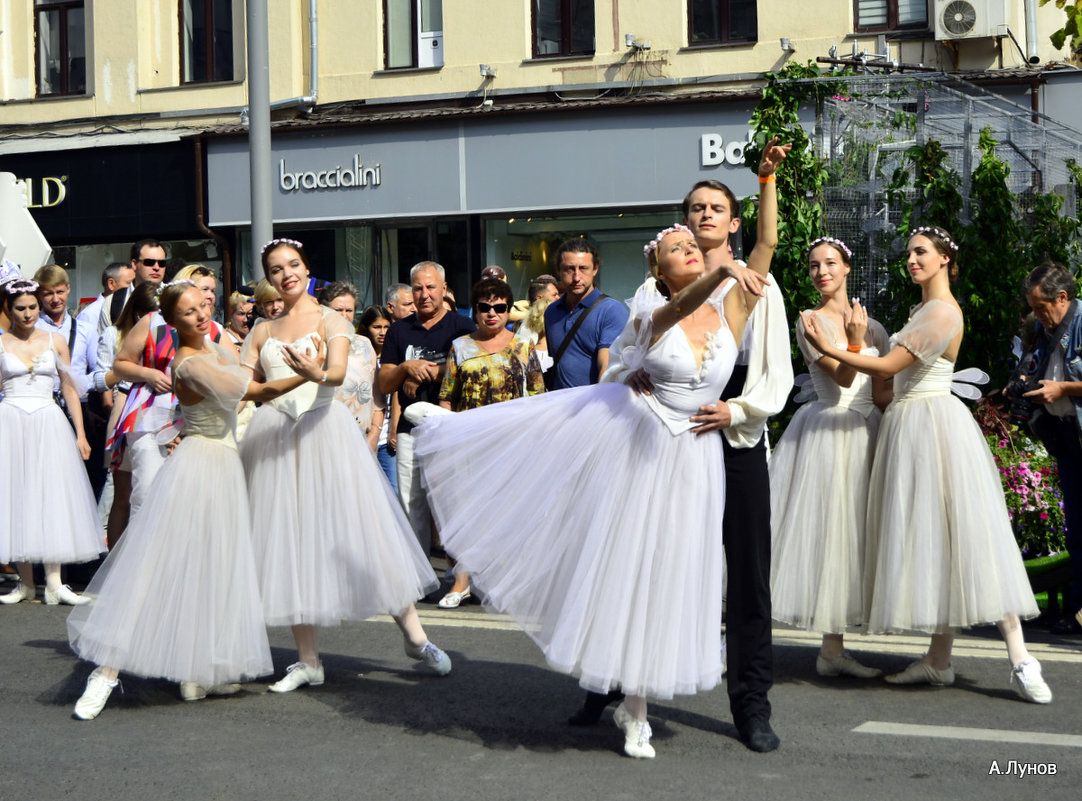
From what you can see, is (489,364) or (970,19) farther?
(970,19)

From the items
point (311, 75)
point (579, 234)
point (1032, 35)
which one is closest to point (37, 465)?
point (579, 234)

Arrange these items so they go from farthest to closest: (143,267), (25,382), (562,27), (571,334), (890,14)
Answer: (562,27) → (890,14) → (143,267) → (25,382) → (571,334)

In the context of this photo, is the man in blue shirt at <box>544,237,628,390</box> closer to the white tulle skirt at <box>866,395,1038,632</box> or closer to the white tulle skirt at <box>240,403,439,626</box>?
the white tulle skirt at <box>240,403,439,626</box>

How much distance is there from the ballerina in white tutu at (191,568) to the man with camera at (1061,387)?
13.4 ft

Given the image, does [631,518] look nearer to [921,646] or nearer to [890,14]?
[921,646]

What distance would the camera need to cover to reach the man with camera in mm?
8117

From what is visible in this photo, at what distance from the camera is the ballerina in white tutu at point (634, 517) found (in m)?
5.39

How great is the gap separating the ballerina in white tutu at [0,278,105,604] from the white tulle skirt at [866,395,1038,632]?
210 inches

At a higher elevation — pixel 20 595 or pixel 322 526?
pixel 322 526

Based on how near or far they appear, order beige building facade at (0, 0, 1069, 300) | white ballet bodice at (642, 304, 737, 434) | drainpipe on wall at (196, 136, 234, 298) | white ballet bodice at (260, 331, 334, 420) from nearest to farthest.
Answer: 1. white ballet bodice at (642, 304, 737, 434)
2. white ballet bodice at (260, 331, 334, 420)
3. beige building facade at (0, 0, 1069, 300)
4. drainpipe on wall at (196, 136, 234, 298)

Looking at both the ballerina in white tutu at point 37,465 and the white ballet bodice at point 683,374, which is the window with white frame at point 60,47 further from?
the white ballet bodice at point 683,374

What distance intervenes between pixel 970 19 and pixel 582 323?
959cm

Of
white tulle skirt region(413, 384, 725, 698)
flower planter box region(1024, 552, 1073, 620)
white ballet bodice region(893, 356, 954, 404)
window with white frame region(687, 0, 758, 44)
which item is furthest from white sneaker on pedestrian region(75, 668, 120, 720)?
window with white frame region(687, 0, 758, 44)

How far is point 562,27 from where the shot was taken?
18.9 m
